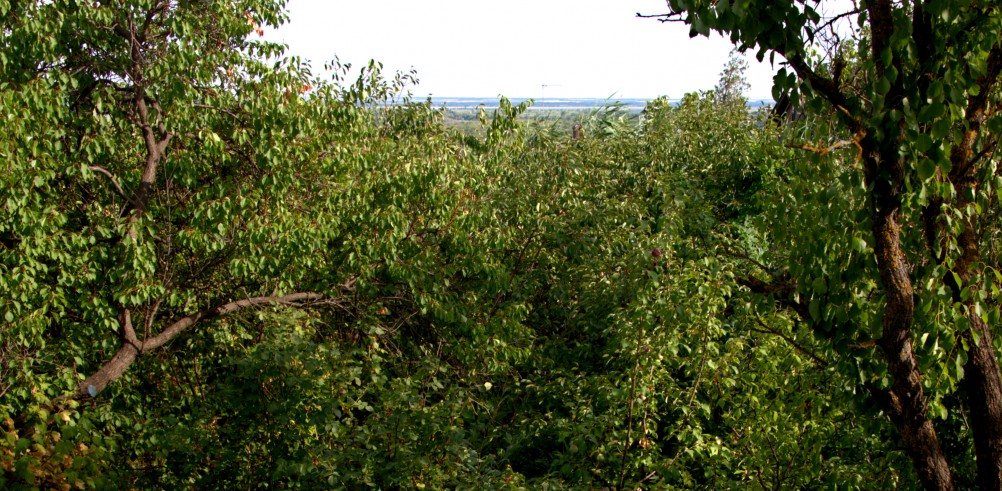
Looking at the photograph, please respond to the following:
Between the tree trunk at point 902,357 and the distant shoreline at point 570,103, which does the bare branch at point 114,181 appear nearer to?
the distant shoreline at point 570,103

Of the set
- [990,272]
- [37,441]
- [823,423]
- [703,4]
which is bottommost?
[823,423]

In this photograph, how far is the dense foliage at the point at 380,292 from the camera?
4.83 meters

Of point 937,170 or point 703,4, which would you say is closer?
point 703,4

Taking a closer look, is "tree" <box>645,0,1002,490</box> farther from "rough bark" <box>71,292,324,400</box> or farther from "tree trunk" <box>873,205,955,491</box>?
"rough bark" <box>71,292,324,400</box>

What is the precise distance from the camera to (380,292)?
28.6 ft

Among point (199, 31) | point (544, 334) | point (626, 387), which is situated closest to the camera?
point (626, 387)

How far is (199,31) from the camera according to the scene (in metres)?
7.22

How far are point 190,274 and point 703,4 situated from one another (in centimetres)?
643

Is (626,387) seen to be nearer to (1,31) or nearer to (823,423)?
(823,423)

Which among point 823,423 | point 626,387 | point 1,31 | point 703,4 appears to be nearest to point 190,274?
point 1,31

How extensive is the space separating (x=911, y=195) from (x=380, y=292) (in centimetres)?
642

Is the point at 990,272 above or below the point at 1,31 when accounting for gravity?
below

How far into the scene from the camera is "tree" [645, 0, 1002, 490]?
277 cm

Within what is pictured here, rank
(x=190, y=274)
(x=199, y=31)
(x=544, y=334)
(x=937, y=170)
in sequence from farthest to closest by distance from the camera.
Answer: (x=544, y=334) → (x=190, y=274) → (x=199, y=31) → (x=937, y=170)
